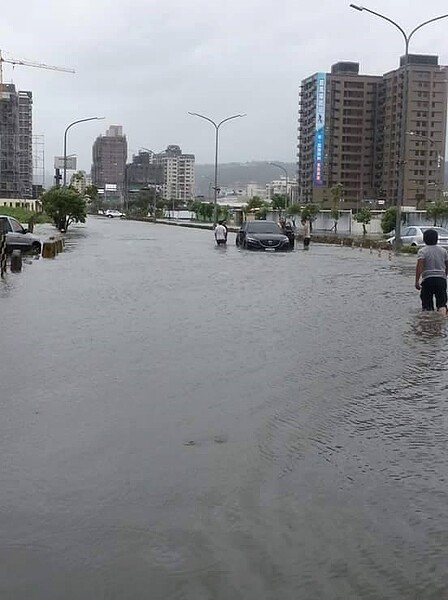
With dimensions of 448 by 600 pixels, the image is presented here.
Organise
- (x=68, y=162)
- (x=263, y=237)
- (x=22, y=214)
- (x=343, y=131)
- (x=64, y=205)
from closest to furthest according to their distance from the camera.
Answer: (x=263, y=237), (x=64, y=205), (x=22, y=214), (x=68, y=162), (x=343, y=131)

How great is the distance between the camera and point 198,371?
31.4ft

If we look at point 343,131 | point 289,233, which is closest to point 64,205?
point 289,233

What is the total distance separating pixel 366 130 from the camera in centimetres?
14100

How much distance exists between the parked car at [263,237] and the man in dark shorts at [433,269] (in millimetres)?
19995

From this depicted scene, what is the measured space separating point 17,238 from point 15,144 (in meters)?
98.3

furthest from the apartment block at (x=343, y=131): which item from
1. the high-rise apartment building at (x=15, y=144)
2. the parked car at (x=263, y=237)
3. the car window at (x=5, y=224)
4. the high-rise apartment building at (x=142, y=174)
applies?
the car window at (x=5, y=224)

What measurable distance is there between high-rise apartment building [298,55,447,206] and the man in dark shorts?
116345mm

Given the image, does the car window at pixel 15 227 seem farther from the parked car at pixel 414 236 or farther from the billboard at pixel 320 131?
the billboard at pixel 320 131

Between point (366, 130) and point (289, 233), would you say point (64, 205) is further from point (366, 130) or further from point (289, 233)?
point (366, 130)

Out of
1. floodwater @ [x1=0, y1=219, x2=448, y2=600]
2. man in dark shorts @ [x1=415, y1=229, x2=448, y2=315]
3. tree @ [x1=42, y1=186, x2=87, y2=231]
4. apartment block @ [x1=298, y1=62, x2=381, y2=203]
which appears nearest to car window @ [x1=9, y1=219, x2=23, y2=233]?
floodwater @ [x1=0, y1=219, x2=448, y2=600]

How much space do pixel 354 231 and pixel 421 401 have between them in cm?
6406

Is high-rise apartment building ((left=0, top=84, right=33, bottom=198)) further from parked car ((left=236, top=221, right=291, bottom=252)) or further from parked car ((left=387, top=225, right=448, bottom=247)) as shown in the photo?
parked car ((left=236, top=221, right=291, bottom=252))

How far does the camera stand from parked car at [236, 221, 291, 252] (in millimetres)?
33719

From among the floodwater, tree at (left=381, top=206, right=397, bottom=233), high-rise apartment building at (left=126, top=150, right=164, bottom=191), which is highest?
high-rise apartment building at (left=126, top=150, right=164, bottom=191)
